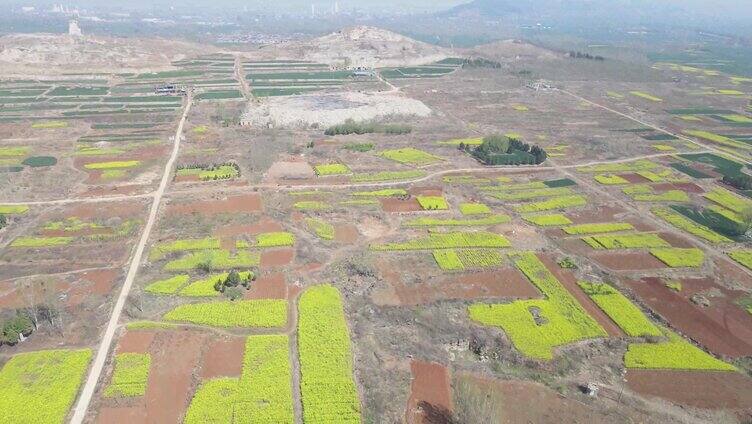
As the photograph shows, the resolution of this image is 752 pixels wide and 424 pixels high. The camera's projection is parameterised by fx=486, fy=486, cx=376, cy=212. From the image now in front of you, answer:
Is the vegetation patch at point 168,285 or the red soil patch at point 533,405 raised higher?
the vegetation patch at point 168,285

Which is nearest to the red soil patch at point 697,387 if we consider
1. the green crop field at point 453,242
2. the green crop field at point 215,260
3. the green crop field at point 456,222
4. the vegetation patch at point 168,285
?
the green crop field at point 453,242

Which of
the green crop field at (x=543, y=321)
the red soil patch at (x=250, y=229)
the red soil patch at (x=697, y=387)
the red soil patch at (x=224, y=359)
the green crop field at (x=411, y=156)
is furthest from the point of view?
the green crop field at (x=411, y=156)

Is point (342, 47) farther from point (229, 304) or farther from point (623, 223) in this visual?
point (229, 304)

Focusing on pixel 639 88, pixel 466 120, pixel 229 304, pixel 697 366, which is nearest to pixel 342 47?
pixel 466 120

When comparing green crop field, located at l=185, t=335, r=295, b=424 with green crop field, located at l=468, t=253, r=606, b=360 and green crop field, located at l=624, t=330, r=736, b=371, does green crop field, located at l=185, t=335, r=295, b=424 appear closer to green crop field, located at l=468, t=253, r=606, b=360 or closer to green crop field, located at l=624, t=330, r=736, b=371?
green crop field, located at l=468, t=253, r=606, b=360

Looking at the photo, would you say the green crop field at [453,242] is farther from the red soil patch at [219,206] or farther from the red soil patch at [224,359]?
the red soil patch at [224,359]
